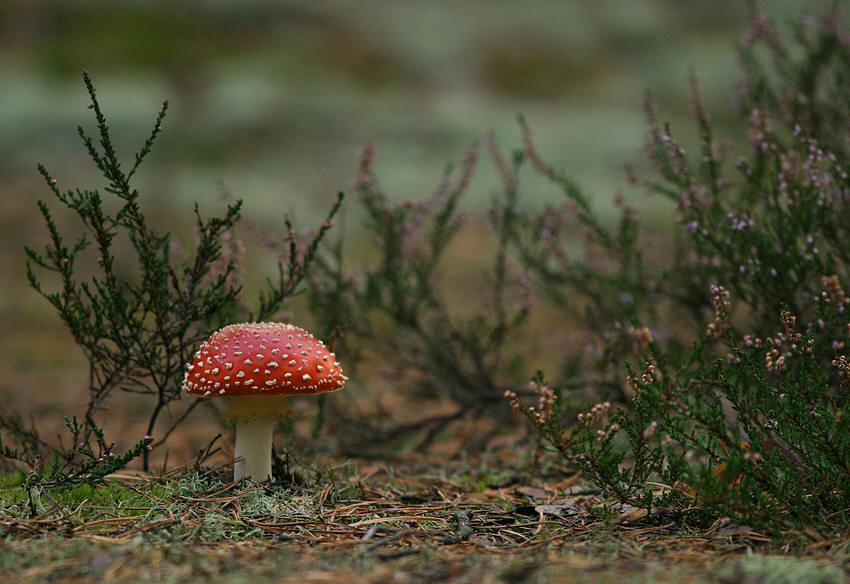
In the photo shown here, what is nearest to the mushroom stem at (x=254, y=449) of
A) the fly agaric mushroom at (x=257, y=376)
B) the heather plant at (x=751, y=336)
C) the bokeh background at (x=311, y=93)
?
the fly agaric mushroom at (x=257, y=376)

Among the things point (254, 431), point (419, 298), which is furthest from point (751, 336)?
point (254, 431)

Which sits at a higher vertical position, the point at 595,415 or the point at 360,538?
the point at 595,415

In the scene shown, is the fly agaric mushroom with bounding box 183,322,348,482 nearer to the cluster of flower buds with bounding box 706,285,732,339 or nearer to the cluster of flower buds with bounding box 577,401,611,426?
the cluster of flower buds with bounding box 577,401,611,426

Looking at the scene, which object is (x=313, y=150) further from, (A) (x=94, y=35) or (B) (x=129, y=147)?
(A) (x=94, y=35)

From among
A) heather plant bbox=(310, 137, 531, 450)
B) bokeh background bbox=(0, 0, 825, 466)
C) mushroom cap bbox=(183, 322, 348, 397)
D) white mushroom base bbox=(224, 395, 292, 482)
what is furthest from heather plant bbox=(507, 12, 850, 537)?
bokeh background bbox=(0, 0, 825, 466)

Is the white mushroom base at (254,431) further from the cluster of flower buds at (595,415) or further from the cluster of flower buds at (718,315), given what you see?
the cluster of flower buds at (718,315)

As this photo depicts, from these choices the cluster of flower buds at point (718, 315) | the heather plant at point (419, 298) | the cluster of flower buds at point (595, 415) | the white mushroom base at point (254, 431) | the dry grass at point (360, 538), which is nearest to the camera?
the dry grass at point (360, 538)

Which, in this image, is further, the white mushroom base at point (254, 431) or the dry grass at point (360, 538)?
the white mushroom base at point (254, 431)

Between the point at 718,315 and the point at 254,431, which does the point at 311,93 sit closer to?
the point at 254,431
